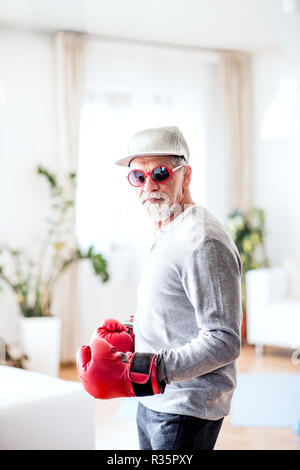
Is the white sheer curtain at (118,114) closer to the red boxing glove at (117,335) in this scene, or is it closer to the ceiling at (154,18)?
the ceiling at (154,18)

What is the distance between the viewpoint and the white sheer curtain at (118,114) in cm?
372

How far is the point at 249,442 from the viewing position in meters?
2.87

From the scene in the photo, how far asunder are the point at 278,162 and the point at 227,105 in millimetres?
680

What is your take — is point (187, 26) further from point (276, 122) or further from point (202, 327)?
point (202, 327)

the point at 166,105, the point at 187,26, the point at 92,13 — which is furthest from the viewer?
the point at 166,105

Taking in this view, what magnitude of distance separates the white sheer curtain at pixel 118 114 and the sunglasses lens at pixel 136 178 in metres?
2.25

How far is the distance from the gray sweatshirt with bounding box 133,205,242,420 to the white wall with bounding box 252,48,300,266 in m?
4.22

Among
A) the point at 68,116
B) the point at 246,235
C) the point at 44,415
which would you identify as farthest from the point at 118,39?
the point at 44,415

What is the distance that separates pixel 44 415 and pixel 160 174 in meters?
0.63

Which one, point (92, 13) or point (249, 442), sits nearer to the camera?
point (249, 442)

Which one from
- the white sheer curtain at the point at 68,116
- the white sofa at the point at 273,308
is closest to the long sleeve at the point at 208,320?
the white sheer curtain at the point at 68,116

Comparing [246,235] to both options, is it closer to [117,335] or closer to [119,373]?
[117,335]
